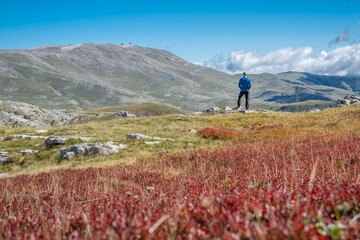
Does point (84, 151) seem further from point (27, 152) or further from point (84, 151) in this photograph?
point (27, 152)

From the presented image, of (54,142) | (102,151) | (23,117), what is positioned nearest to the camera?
(102,151)

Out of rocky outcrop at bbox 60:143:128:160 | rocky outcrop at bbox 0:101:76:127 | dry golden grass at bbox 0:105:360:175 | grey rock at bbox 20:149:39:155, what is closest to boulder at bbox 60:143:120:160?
rocky outcrop at bbox 60:143:128:160

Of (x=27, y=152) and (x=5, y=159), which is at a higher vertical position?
(x=27, y=152)

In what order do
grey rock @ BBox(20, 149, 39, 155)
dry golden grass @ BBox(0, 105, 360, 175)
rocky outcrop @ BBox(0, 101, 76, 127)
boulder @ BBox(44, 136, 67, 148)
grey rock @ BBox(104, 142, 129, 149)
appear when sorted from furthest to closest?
rocky outcrop @ BBox(0, 101, 76, 127) → boulder @ BBox(44, 136, 67, 148) → grey rock @ BBox(20, 149, 39, 155) → grey rock @ BBox(104, 142, 129, 149) → dry golden grass @ BBox(0, 105, 360, 175)

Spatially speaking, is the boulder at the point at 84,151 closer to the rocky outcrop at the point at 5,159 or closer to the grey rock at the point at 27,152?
the grey rock at the point at 27,152

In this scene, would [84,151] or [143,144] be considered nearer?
[84,151]

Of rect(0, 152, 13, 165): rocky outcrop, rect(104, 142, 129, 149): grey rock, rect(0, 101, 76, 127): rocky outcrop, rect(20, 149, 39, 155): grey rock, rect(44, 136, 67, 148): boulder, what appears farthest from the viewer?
rect(0, 101, 76, 127): rocky outcrop

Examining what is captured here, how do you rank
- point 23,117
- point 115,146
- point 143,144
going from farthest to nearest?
point 23,117 → point 143,144 → point 115,146

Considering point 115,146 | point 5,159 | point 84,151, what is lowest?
point 5,159

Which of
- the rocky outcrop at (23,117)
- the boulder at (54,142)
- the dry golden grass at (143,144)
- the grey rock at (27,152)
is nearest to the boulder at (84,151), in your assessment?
the dry golden grass at (143,144)

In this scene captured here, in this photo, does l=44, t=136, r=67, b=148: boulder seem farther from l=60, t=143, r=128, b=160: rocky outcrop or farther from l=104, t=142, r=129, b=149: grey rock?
l=104, t=142, r=129, b=149: grey rock

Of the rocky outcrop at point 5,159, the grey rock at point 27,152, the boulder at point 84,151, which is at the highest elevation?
the boulder at point 84,151

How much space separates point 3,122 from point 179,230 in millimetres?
43929

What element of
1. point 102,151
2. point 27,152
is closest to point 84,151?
point 102,151
